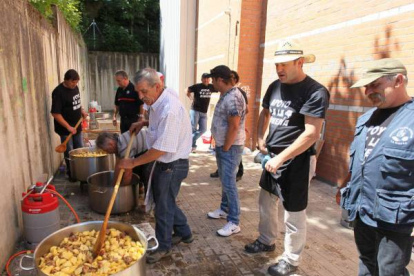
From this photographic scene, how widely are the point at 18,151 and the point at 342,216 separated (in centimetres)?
404

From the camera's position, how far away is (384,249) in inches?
75.4

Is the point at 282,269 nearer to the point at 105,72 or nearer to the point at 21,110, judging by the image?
the point at 21,110

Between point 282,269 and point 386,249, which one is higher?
point 386,249

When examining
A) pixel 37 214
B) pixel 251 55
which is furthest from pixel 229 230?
pixel 251 55

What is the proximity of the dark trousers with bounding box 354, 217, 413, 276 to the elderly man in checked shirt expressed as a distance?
5.09 ft

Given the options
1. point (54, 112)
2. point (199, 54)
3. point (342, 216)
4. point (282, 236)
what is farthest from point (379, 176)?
point (199, 54)

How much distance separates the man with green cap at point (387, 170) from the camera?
177cm

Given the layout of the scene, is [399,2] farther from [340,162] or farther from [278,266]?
[278,266]

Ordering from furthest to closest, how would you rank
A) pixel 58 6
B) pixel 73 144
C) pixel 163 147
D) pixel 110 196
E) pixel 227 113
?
pixel 58 6, pixel 73 144, pixel 110 196, pixel 227 113, pixel 163 147

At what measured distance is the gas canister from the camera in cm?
307

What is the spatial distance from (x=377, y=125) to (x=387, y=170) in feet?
1.06

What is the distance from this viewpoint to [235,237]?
11.6ft

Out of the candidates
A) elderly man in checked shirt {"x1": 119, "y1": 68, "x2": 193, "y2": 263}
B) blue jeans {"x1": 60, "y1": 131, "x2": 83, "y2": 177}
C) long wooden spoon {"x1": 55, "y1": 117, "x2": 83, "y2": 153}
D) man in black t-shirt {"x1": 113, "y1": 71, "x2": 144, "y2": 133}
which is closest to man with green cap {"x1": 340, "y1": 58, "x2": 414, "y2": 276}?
elderly man in checked shirt {"x1": 119, "y1": 68, "x2": 193, "y2": 263}

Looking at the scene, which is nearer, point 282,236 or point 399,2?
point 282,236
